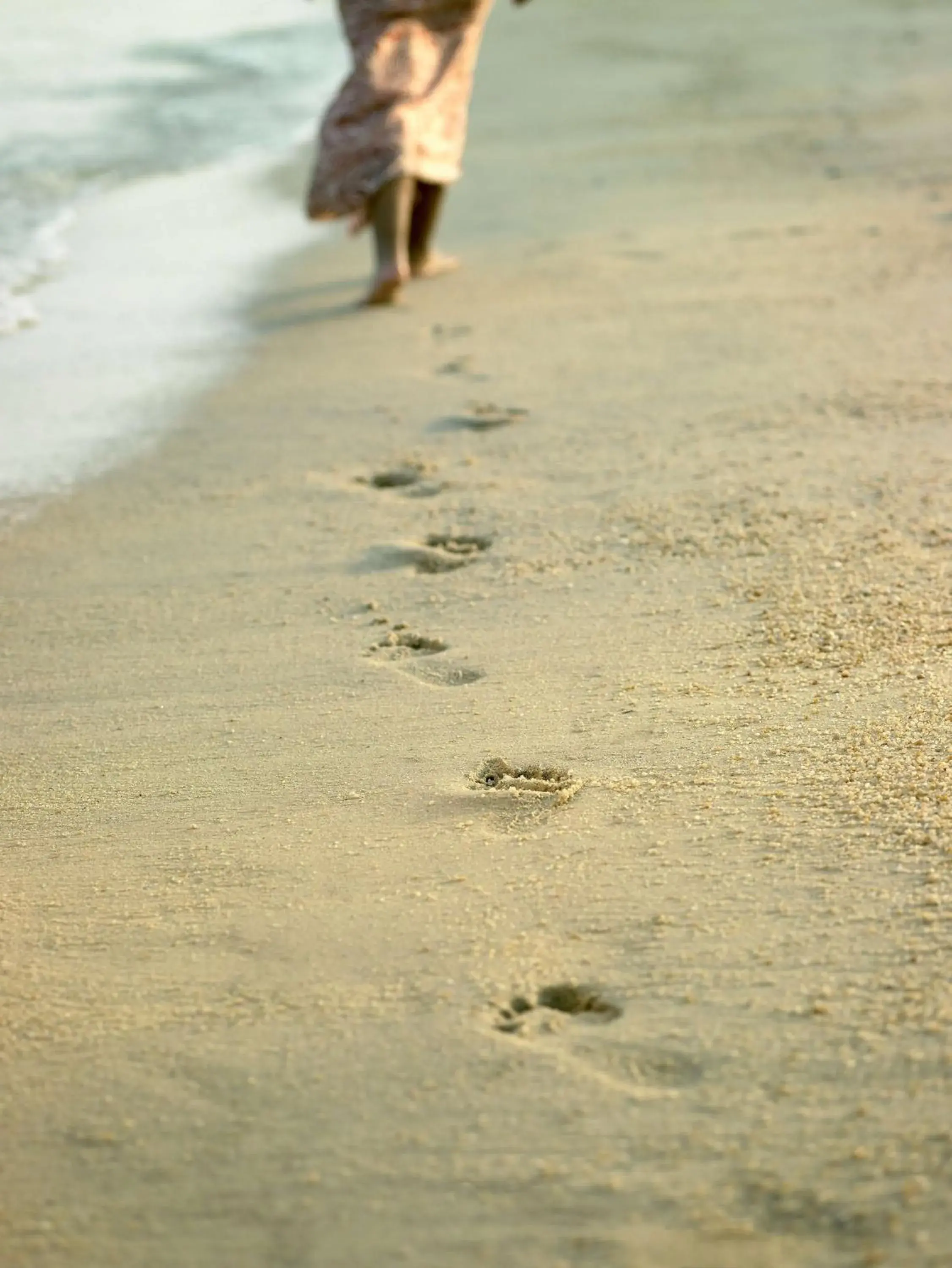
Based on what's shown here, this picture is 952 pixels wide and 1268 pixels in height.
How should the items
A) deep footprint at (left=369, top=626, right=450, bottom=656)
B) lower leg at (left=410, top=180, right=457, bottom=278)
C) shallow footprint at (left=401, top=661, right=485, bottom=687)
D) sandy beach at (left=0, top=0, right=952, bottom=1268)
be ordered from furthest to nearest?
lower leg at (left=410, top=180, right=457, bottom=278) → deep footprint at (left=369, top=626, right=450, bottom=656) → shallow footprint at (left=401, top=661, right=485, bottom=687) → sandy beach at (left=0, top=0, right=952, bottom=1268)

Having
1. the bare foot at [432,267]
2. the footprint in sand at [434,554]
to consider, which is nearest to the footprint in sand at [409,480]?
the footprint in sand at [434,554]

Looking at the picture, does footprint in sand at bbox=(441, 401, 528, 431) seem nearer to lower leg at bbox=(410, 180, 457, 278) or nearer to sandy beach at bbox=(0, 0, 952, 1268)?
sandy beach at bbox=(0, 0, 952, 1268)

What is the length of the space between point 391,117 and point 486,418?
1.52 metres

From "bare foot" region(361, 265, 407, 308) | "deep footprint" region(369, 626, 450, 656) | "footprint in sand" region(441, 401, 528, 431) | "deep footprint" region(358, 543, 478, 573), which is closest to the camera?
"deep footprint" region(369, 626, 450, 656)

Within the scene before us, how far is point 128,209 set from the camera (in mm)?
5660

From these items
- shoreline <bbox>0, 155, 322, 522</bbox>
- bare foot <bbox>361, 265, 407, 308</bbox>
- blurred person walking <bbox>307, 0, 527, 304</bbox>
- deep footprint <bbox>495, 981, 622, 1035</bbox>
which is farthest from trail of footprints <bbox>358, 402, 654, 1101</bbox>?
blurred person walking <bbox>307, 0, 527, 304</bbox>

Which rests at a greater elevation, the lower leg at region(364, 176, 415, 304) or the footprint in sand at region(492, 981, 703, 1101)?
the lower leg at region(364, 176, 415, 304)

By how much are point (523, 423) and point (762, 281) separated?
1.24 meters

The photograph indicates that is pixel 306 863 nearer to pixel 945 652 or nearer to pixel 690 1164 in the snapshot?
pixel 690 1164

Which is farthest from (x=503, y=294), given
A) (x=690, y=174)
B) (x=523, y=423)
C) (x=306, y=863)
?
(x=306, y=863)

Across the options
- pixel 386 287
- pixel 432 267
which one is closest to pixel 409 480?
pixel 386 287

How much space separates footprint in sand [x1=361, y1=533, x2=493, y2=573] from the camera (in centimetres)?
267

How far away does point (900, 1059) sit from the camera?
1.43 metres

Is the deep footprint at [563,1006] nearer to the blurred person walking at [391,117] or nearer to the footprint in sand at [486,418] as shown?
the footprint in sand at [486,418]
